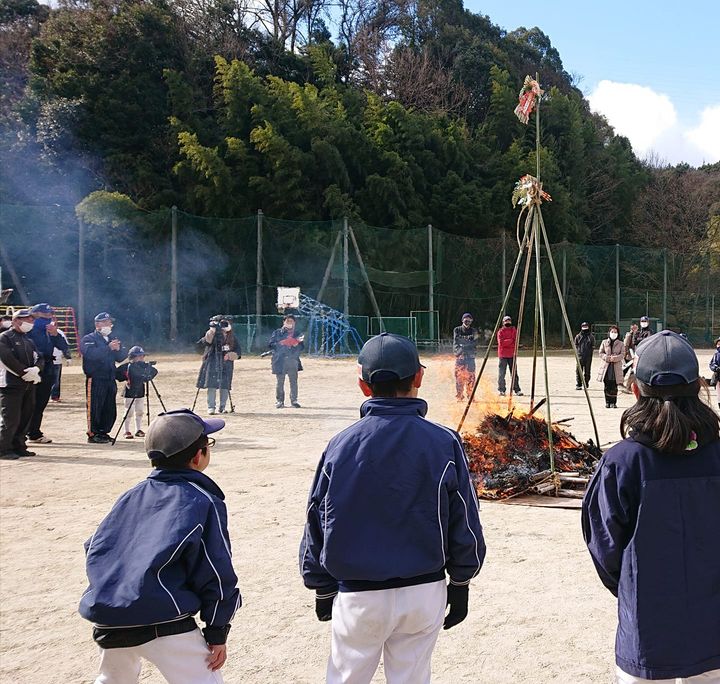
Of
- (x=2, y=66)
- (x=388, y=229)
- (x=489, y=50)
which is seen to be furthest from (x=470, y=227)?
(x=2, y=66)

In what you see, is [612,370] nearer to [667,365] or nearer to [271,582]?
[271,582]

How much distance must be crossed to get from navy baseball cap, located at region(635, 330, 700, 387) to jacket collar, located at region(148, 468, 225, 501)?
4.69 feet

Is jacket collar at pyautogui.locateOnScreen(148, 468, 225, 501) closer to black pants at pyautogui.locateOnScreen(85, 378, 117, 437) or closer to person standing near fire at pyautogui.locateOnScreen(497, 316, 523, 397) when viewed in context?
black pants at pyautogui.locateOnScreen(85, 378, 117, 437)

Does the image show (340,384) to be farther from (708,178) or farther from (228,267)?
(708,178)

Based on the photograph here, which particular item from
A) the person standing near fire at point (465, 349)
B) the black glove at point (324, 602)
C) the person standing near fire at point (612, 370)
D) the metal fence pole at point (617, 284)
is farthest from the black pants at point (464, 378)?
the metal fence pole at point (617, 284)

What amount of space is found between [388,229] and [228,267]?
681 centimetres

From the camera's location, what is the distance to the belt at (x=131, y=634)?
7.90ft

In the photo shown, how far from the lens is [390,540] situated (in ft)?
8.08

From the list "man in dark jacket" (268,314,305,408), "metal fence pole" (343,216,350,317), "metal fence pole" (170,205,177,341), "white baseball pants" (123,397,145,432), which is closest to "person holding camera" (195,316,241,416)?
"man in dark jacket" (268,314,305,408)

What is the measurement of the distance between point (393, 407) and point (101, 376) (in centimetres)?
844

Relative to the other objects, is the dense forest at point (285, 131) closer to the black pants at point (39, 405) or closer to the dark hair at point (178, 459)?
the black pants at point (39, 405)

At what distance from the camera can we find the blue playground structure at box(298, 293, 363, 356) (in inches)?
1045

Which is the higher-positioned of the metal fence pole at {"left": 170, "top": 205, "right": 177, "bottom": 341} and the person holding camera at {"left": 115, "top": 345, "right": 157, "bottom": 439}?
the metal fence pole at {"left": 170, "top": 205, "right": 177, "bottom": 341}

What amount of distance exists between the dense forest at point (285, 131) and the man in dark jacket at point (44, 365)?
1798cm
